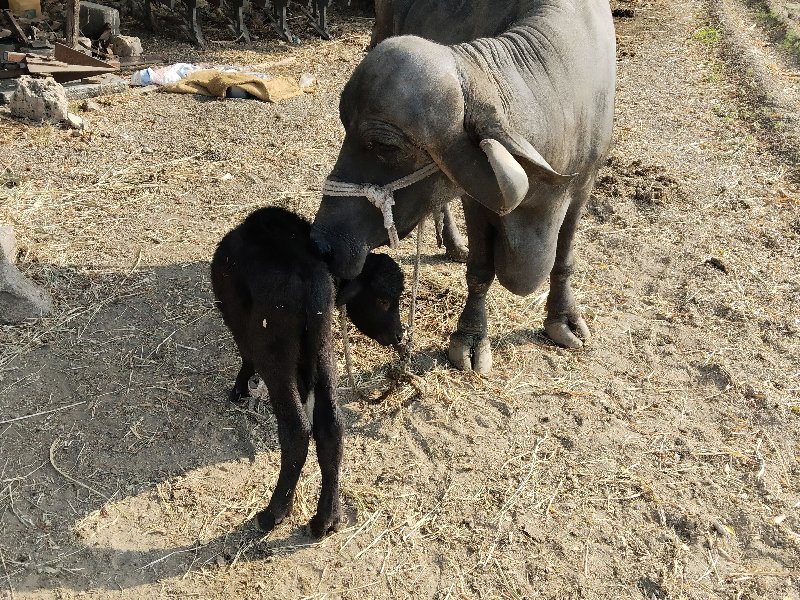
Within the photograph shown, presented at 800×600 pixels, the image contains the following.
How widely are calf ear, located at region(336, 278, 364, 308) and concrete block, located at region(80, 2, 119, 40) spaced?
346 inches

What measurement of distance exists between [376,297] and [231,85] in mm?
6113

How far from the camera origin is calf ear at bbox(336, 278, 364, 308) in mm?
3625

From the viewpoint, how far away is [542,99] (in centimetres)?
358

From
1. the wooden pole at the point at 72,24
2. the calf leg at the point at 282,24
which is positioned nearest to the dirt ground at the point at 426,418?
the wooden pole at the point at 72,24

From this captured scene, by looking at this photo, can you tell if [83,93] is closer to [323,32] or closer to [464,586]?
[323,32]

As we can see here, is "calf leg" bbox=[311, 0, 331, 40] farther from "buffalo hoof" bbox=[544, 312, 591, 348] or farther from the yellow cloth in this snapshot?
"buffalo hoof" bbox=[544, 312, 591, 348]

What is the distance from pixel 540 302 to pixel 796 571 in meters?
2.60

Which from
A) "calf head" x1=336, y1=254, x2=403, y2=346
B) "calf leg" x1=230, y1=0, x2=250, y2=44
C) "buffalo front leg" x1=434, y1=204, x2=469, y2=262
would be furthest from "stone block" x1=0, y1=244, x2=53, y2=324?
"calf leg" x1=230, y1=0, x2=250, y2=44

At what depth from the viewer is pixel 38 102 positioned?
308 inches

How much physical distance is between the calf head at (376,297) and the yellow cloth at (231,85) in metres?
5.78

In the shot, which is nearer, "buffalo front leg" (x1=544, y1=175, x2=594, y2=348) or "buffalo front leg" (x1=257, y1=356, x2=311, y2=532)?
"buffalo front leg" (x1=257, y1=356, x2=311, y2=532)

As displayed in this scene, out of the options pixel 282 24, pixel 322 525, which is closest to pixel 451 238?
pixel 322 525

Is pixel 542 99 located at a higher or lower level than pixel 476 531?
higher

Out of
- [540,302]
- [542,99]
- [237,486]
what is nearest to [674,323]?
[540,302]
